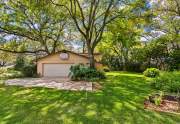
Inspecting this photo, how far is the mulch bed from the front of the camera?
299 inches

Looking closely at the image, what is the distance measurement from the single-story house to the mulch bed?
11.7 meters

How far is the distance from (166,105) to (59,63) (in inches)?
534

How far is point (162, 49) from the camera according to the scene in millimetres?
24391

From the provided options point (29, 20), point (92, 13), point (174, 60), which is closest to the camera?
point (92, 13)

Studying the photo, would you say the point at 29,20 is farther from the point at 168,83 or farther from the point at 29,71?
the point at 168,83

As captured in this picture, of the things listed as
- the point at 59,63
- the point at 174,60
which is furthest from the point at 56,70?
the point at 174,60

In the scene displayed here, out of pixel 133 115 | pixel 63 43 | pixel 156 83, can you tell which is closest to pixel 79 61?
pixel 156 83

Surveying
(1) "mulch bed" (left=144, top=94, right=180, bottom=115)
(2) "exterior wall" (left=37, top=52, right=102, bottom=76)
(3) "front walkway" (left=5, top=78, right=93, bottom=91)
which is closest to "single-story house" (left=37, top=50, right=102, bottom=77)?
(2) "exterior wall" (left=37, top=52, right=102, bottom=76)

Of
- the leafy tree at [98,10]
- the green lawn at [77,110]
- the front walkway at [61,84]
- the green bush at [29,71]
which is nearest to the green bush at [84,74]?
the leafy tree at [98,10]

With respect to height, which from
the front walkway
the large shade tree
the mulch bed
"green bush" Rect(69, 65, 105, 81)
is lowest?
the mulch bed

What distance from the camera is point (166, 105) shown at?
8.30 meters

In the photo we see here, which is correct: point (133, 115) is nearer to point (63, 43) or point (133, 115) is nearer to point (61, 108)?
point (61, 108)

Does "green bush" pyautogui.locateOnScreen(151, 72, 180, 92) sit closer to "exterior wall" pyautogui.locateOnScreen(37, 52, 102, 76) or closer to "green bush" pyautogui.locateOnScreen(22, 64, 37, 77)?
"exterior wall" pyautogui.locateOnScreen(37, 52, 102, 76)

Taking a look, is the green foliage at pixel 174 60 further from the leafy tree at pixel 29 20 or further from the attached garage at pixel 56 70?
the leafy tree at pixel 29 20
